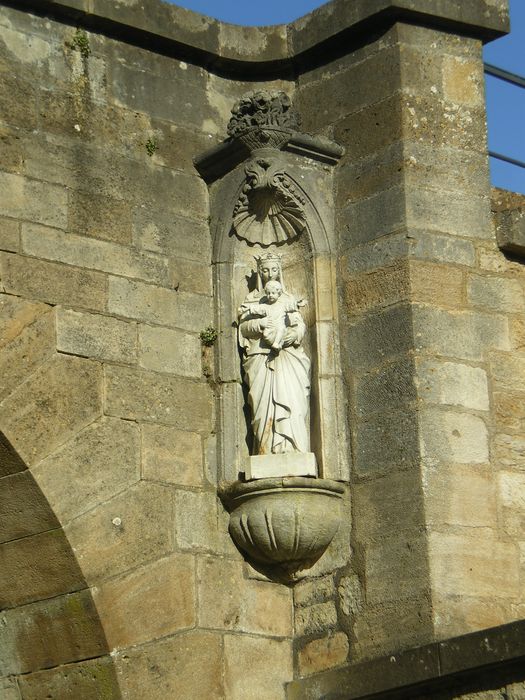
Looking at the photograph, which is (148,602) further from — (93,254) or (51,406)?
(93,254)

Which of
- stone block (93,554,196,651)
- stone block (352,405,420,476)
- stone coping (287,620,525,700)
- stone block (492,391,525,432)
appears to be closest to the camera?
stone coping (287,620,525,700)

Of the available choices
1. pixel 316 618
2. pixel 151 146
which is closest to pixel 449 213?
pixel 151 146

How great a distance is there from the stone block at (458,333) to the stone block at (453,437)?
11.1 inches

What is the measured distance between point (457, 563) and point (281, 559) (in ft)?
2.75

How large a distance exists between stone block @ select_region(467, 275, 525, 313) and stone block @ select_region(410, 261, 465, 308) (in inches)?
2.5

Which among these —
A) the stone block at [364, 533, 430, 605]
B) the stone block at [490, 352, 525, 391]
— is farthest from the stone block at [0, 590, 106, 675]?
the stone block at [490, 352, 525, 391]

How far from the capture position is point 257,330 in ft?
24.3

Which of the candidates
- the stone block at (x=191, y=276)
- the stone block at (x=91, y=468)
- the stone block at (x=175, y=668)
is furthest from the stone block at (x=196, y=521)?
the stone block at (x=191, y=276)

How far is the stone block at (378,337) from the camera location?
7164 mm

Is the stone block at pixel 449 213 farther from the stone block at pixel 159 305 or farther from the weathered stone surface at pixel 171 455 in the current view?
the weathered stone surface at pixel 171 455

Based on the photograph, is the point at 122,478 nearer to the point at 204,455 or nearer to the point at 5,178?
the point at 204,455

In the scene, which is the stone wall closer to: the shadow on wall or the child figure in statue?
the shadow on wall

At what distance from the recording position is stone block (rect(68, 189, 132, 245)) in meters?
7.32

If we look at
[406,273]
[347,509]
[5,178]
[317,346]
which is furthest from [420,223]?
[5,178]
